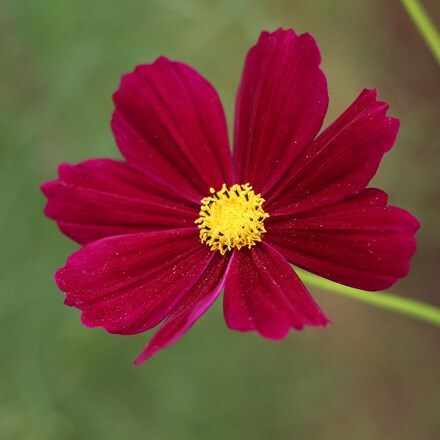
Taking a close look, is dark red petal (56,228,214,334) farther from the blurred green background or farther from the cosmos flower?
the blurred green background

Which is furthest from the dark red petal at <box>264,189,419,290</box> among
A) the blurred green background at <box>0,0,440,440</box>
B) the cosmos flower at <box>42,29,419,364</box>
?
the blurred green background at <box>0,0,440,440</box>

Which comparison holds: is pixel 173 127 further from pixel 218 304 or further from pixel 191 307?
pixel 218 304

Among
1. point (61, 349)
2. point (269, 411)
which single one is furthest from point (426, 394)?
point (61, 349)

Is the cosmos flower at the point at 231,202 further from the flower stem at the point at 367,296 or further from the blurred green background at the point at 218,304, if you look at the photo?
the blurred green background at the point at 218,304

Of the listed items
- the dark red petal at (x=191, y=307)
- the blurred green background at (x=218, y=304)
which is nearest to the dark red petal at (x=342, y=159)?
the dark red petal at (x=191, y=307)

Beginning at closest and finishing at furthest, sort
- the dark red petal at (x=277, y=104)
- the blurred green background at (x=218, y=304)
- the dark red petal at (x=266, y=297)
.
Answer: the dark red petal at (x=266, y=297)
the dark red petal at (x=277, y=104)
the blurred green background at (x=218, y=304)

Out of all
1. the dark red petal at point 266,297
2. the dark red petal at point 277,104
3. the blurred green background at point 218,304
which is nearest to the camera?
the dark red petal at point 266,297
